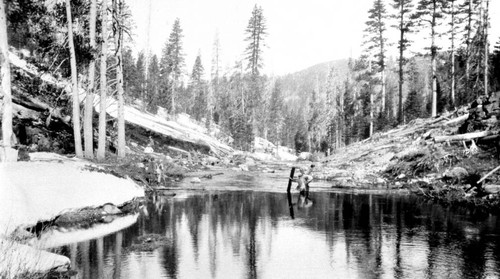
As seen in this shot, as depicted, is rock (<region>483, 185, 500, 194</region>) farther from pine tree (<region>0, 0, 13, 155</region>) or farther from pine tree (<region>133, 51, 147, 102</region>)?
pine tree (<region>133, 51, 147, 102</region>)

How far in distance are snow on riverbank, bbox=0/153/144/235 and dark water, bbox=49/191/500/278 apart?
1.31 m

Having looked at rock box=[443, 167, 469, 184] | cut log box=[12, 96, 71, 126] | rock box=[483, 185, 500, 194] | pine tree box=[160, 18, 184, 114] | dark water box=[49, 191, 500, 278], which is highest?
pine tree box=[160, 18, 184, 114]

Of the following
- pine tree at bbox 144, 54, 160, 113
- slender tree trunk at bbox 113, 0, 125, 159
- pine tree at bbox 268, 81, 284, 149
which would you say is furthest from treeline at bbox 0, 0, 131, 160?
pine tree at bbox 268, 81, 284, 149

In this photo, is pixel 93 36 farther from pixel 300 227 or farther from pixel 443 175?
pixel 443 175

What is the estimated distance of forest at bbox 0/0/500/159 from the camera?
20359mm

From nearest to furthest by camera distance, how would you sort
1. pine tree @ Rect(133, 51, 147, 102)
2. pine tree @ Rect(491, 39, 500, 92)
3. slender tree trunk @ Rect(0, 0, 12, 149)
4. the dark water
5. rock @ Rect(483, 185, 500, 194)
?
the dark water < slender tree trunk @ Rect(0, 0, 12, 149) < rock @ Rect(483, 185, 500, 194) < pine tree @ Rect(491, 39, 500, 92) < pine tree @ Rect(133, 51, 147, 102)

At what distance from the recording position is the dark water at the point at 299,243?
29.5ft

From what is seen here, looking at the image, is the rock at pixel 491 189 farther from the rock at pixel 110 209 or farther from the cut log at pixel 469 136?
the rock at pixel 110 209

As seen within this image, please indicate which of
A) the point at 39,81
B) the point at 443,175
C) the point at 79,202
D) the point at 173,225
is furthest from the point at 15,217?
the point at 443,175

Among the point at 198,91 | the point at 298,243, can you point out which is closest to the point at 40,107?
the point at 298,243

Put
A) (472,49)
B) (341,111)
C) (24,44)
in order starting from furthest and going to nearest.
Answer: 1. (341,111)
2. (472,49)
3. (24,44)

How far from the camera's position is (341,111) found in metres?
69.5

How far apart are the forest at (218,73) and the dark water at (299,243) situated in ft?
19.4

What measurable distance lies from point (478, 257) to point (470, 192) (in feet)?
28.8
